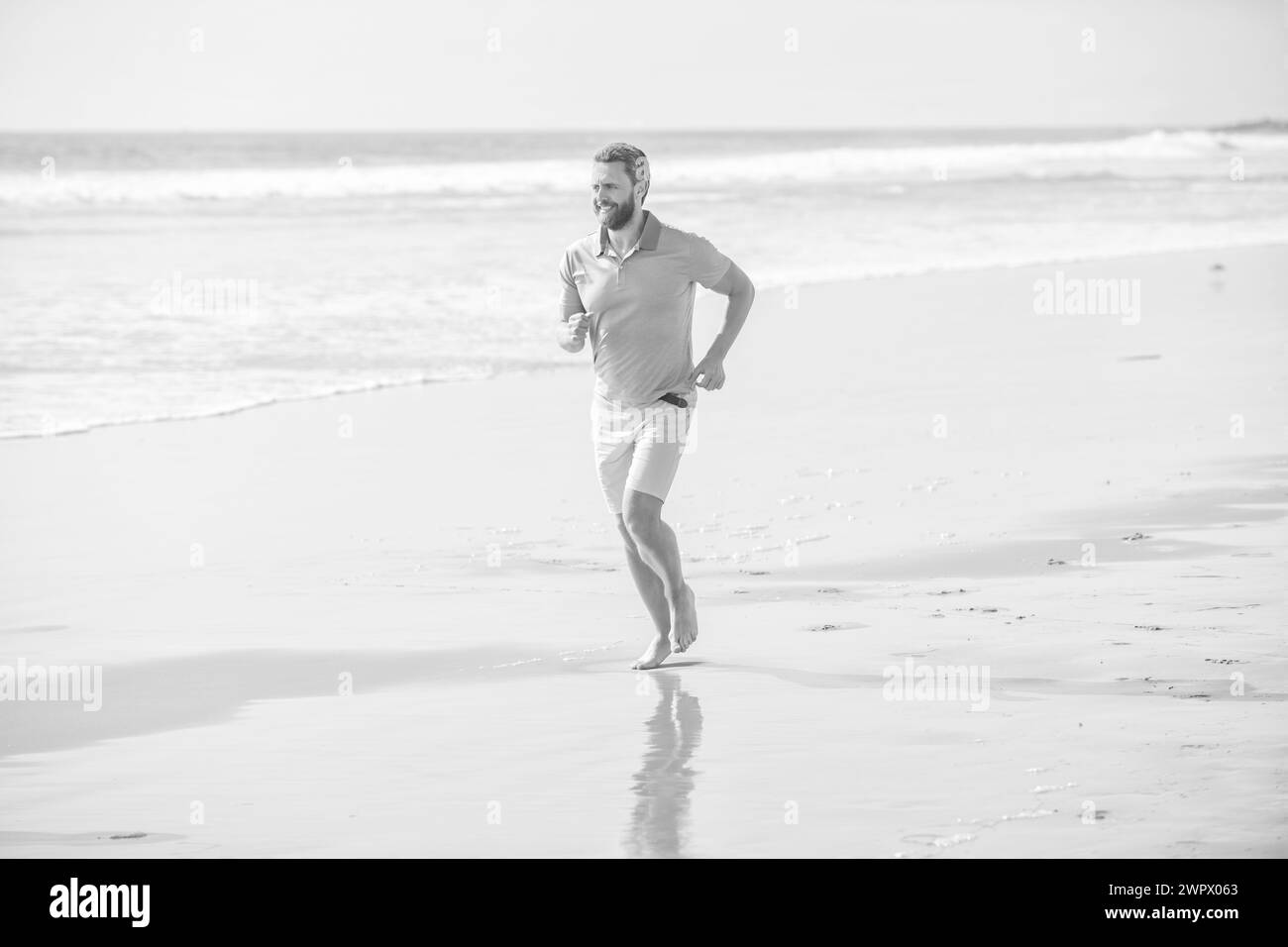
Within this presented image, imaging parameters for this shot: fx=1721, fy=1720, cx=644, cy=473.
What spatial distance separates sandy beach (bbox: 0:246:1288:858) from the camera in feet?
14.3

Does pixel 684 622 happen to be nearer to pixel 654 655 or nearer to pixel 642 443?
pixel 654 655

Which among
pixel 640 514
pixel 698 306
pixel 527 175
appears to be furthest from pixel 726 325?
pixel 527 175

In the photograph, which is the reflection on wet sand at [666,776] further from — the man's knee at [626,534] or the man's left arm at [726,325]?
the man's left arm at [726,325]

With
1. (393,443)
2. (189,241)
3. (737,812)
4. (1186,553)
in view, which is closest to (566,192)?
(189,241)

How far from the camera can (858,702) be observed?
17.4ft

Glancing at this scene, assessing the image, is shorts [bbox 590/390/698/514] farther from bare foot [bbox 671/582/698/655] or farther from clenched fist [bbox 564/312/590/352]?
bare foot [bbox 671/582/698/655]

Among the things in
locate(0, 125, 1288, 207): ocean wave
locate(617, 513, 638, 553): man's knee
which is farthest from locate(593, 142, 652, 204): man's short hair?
locate(0, 125, 1288, 207): ocean wave

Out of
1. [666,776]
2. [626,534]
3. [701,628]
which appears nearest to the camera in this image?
[666,776]

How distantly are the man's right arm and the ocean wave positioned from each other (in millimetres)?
33883

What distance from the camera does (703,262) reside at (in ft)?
18.8

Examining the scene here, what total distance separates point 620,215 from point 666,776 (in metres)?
1.92
